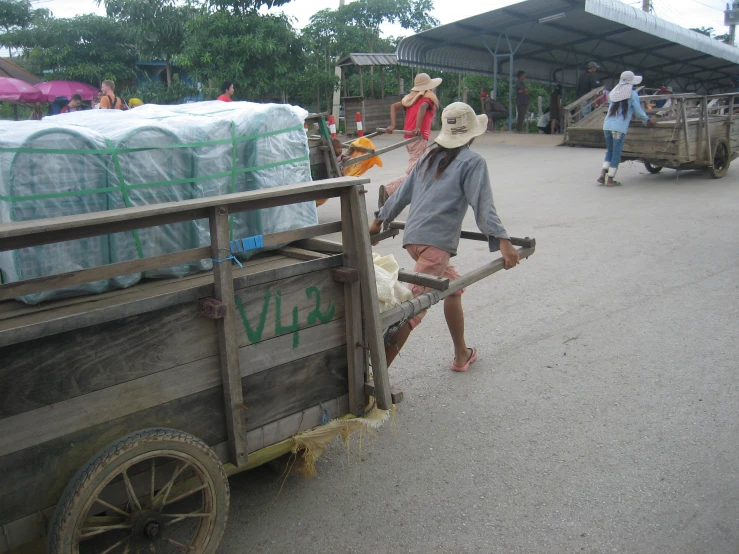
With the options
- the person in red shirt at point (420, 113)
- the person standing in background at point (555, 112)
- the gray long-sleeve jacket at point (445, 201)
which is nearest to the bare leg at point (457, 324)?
the gray long-sleeve jacket at point (445, 201)

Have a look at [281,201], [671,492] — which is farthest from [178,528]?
[671,492]

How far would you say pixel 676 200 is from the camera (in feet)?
30.4

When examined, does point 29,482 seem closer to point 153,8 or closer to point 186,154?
point 186,154

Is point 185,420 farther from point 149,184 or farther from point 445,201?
point 445,201

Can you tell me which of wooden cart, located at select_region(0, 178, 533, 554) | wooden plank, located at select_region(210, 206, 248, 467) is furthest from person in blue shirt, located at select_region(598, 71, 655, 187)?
wooden plank, located at select_region(210, 206, 248, 467)

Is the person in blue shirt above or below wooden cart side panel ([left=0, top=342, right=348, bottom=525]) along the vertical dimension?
above

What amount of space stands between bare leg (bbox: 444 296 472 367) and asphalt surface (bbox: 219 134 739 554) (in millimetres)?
112

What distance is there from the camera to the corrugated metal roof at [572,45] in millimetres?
17891

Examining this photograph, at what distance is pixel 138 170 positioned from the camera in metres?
2.60

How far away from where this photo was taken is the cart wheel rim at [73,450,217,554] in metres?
2.14

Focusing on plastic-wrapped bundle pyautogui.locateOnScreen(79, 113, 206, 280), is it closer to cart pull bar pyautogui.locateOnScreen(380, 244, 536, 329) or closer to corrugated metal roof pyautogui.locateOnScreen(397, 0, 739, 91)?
cart pull bar pyautogui.locateOnScreen(380, 244, 536, 329)

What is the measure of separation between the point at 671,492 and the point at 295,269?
1.96 m

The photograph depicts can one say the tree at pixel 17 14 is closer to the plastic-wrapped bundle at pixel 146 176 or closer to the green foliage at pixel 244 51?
the green foliage at pixel 244 51

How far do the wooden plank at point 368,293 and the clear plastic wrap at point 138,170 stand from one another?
56 centimetres
